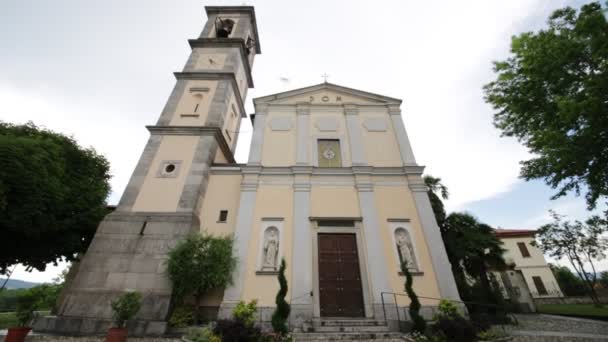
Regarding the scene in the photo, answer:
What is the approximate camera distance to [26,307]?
587 centimetres

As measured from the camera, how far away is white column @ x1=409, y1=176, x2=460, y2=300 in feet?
27.1

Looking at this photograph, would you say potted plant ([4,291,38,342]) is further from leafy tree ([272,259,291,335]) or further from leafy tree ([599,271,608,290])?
leafy tree ([599,271,608,290])

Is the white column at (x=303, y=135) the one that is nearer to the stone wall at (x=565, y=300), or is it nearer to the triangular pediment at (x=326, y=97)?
the triangular pediment at (x=326, y=97)

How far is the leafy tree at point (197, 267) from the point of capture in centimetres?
754

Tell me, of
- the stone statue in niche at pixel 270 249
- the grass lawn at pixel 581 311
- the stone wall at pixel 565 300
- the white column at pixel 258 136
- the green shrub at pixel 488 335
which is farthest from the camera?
the stone wall at pixel 565 300

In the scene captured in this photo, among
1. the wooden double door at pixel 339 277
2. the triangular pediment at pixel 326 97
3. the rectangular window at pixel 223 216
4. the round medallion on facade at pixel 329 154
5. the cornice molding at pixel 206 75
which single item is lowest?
the wooden double door at pixel 339 277

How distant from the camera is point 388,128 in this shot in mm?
12719

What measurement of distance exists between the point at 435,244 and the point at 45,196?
14814 millimetres

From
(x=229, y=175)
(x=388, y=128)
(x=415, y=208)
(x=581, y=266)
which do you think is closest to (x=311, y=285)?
(x=415, y=208)

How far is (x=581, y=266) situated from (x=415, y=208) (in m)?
19.5

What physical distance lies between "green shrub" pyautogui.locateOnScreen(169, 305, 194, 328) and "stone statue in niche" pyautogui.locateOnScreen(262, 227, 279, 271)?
2.61 metres

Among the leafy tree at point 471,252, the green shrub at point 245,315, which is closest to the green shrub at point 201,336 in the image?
the green shrub at point 245,315

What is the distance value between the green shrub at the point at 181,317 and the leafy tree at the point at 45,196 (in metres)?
6.54

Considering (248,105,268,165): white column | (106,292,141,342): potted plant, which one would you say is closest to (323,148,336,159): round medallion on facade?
(248,105,268,165): white column
